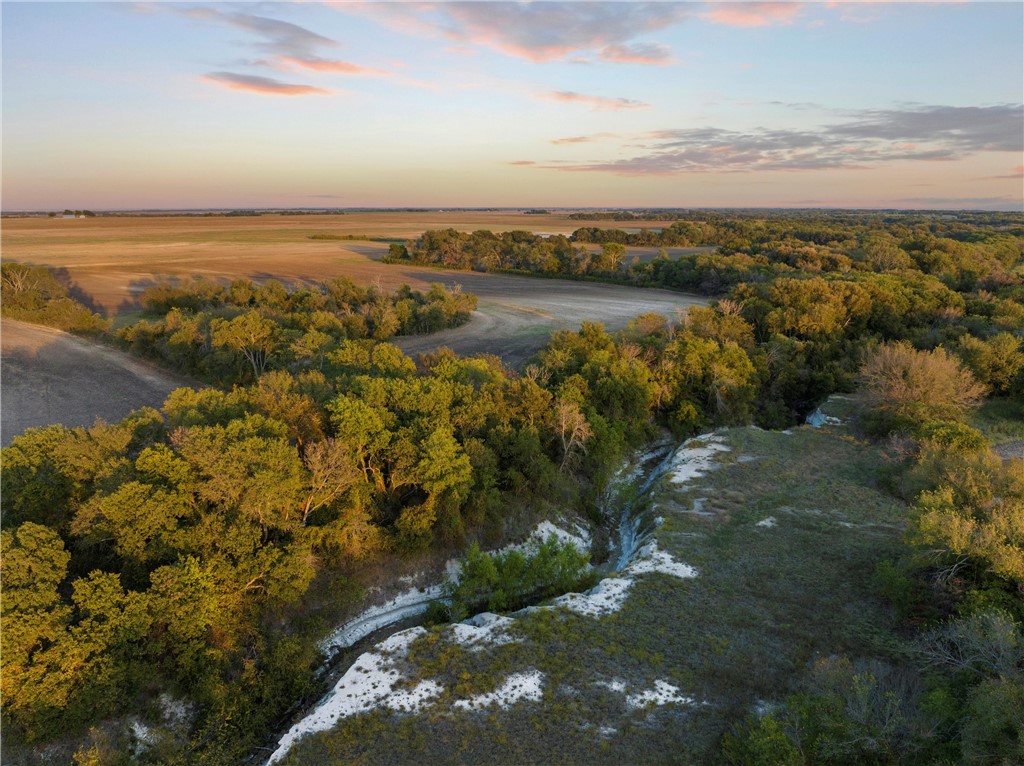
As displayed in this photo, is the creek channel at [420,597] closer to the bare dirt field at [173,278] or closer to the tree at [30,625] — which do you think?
the tree at [30,625]

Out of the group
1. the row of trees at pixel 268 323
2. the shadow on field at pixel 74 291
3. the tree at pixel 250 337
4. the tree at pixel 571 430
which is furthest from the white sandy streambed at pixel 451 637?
the shadow on field at pixel 74 291

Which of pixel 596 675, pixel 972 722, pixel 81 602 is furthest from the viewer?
pixel 596 675

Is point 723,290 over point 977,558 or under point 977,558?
over

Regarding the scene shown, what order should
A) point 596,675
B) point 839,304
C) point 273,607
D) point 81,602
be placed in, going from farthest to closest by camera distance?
1. point 839,304
2. point 273,607
3. point 596,675
4. point 81,602

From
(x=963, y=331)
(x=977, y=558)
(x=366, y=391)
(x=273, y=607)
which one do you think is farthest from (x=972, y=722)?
(x=963, y=331)

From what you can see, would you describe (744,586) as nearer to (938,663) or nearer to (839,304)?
(938,663)

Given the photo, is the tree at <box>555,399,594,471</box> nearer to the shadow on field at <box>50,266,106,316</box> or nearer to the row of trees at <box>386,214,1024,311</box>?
the row of trees at <box>386,214,1024,311</box>

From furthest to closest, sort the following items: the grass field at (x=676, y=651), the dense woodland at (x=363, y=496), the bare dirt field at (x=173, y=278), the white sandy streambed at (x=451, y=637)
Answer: the bare dirt field at (x=173, y=278), the white sandy streambed at (x=451, y=637), the grass field at (x=676, y=651), the dense woodland at (x=363, y=496)
